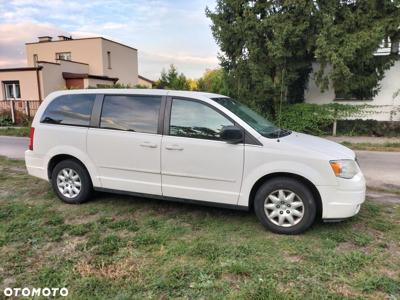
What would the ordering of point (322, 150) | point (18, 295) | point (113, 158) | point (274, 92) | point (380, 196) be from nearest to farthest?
point (18, 295) → point (322, 150) → point (113, 158) → point (380, 196) → point (274, 92)

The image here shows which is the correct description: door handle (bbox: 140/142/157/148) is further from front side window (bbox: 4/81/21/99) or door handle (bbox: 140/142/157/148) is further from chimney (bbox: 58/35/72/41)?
chimney (bbox: 58/35/72/41)

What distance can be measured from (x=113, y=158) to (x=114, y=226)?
3.44 feet

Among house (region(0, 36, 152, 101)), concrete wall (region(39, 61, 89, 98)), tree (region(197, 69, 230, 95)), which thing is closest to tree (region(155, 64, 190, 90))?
tree (region(197, 69, 230, 95))

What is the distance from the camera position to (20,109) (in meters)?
21.8

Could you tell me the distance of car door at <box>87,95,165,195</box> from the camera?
4766 millimetres

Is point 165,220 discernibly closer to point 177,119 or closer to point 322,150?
point 177,119

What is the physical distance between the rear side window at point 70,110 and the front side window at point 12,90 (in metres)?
22.7

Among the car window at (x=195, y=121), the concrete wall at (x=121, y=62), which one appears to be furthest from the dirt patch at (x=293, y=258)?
the concrete wall at (x=121, y=62)

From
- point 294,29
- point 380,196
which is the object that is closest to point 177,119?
point 380,196

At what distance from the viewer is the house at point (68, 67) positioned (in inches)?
957

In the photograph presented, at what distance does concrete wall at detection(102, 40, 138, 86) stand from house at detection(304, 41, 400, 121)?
808 inches

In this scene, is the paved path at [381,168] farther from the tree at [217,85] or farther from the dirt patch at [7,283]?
the tree at [217,85]

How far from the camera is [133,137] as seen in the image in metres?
4.82

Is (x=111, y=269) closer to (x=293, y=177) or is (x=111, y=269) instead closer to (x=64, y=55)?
(x=293, y=177)
